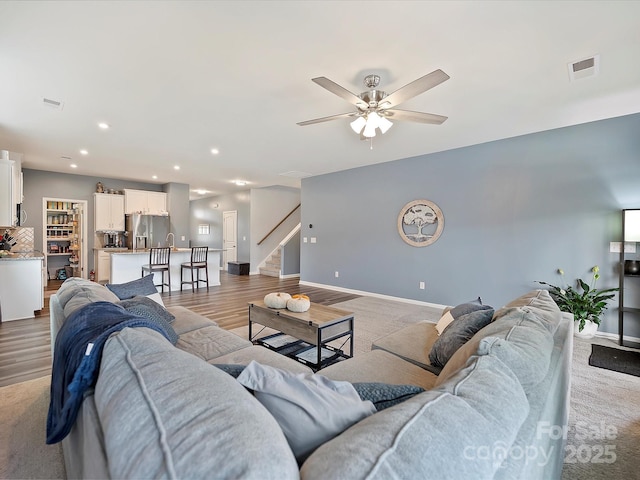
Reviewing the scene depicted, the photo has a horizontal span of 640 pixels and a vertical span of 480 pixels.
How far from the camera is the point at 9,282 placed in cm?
412

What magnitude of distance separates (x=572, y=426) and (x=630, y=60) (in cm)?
297

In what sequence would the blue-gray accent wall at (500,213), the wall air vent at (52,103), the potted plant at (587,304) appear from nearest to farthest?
the wall air vent at (52,103)
the potted plant at (587,304)
the blue-gray accent wall at (500,213)

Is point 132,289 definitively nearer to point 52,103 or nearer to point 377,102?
point 52,103

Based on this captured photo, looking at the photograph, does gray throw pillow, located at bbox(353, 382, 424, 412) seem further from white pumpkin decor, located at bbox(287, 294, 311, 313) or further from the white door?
the white door

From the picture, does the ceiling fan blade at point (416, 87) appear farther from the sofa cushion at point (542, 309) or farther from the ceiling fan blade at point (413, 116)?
the sofa cushion at point (542, 309)

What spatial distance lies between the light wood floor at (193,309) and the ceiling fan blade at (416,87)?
3.31 metres

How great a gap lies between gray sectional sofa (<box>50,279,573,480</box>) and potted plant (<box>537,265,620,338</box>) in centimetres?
343

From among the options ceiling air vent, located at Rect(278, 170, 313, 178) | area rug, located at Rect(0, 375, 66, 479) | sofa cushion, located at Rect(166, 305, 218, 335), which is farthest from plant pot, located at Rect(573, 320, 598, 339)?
ceiling air vent, located at Rect(278, 170, 313, 178)

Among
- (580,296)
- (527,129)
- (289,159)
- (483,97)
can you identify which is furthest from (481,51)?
(289,159)

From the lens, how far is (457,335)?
1755 mm

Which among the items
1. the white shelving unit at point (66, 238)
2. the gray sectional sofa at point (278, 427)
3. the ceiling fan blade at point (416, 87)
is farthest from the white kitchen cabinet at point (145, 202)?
the gray sectional sofa at point (278, 427)

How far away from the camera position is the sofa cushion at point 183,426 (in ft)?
1.72

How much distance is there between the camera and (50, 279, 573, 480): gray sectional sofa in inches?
21.4

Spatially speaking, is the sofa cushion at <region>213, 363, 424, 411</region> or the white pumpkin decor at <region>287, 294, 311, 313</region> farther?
the white pumpkin decor at <region>287, 294, 311, 313</region>
